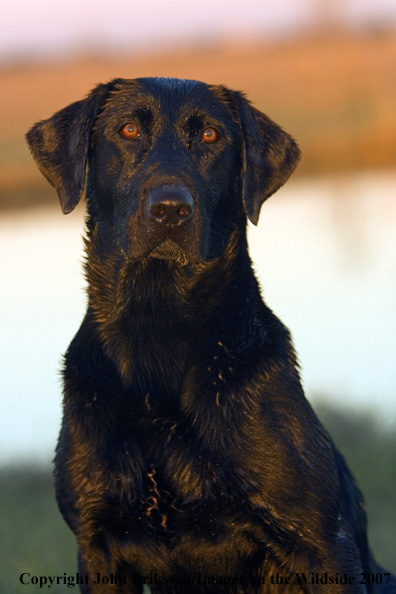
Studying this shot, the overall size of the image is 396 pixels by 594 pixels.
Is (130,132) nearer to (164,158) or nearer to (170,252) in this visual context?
(164,158)

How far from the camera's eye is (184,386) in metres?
4.52

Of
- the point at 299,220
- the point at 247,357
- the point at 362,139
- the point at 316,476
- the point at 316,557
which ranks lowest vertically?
the point at 316,557

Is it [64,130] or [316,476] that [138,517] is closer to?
[316,476]

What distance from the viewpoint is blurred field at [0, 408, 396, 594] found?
629cm

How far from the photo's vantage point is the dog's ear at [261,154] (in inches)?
189

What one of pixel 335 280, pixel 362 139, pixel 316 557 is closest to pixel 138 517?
pixel 316 557

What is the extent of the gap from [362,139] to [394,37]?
4.17 metres

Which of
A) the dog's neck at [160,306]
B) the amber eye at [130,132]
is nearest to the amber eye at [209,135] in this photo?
the amber eye at [130,132]

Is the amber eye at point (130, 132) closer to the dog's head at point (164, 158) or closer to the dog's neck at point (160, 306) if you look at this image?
the dog's head at point (164, 158)

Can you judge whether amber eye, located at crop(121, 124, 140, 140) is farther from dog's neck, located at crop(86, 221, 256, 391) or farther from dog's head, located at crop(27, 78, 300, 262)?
dog's neck, located at crop(86, 221, 256, 391)

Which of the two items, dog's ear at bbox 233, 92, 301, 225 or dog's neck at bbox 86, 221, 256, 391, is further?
dog's ear at bbox 233, 92, 301, 225

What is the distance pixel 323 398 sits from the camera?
8477mm

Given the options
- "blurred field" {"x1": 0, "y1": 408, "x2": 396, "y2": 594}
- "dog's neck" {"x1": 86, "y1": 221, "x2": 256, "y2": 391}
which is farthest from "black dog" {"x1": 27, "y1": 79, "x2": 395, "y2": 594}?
"blurred field" {"x1": 0, "y1": 408, "x2": 396, "y2": 594}

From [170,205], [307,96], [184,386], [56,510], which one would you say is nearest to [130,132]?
[170,205]
